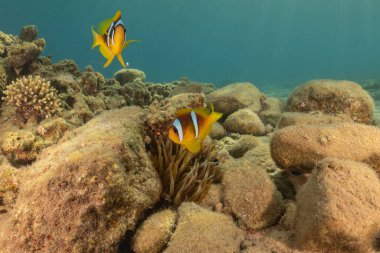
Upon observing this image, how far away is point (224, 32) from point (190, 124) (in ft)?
626

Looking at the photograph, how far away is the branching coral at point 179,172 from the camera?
10.9 ft

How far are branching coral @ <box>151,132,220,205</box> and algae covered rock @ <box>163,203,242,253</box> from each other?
1.14 feet

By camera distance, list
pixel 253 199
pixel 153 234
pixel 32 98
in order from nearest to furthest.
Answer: pixel 153 234 < pixel 253 199 < pixel 32 98

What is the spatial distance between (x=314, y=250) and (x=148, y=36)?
169 metres

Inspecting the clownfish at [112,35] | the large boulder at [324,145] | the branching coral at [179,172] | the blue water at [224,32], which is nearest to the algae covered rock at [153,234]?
the branching coral at [179,172]

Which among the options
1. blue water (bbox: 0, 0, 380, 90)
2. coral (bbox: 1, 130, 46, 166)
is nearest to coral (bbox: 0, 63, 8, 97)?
coral (bbox: 1, 130, 46, 166)

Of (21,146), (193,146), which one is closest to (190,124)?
(193,146)

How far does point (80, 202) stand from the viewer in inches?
93.7

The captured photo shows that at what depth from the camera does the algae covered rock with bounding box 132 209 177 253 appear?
2.69 metres

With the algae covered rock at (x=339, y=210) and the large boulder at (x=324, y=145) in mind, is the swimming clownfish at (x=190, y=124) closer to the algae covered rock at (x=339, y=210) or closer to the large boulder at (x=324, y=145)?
the algae covered rock at (x=339, y=210)

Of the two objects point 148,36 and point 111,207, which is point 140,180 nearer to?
point 111,207

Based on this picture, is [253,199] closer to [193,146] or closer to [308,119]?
[193,146]

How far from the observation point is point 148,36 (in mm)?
159375

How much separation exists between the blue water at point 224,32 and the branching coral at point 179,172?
4391 inches
